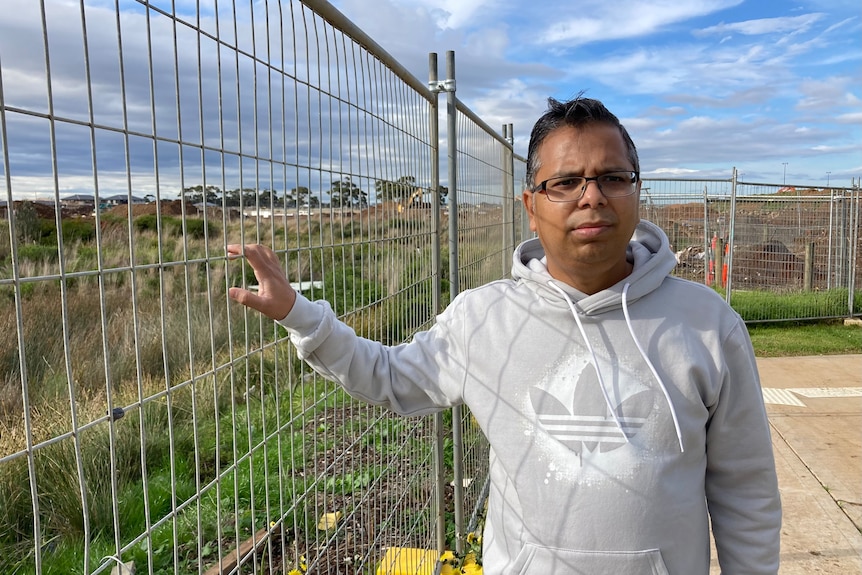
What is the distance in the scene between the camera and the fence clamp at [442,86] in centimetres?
323

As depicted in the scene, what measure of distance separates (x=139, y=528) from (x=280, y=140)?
2408mm

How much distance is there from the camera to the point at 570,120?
1.70 m

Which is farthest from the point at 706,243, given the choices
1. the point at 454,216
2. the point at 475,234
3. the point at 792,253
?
the point at 454,216

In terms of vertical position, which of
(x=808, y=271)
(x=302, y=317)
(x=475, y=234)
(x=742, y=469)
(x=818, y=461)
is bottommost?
(x=818, y=461)

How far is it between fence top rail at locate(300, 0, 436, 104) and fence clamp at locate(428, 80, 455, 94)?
0.06 metres

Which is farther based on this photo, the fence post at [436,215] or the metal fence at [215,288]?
the fence post at [436,215]

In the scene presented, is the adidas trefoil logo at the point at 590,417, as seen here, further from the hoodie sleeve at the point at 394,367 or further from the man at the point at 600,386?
the hoodie sleeve at the point at 394,367

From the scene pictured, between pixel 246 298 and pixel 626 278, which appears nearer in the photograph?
pixel 246 298

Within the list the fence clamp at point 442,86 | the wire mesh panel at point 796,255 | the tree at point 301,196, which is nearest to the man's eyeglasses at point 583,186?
the tree at point 301,196

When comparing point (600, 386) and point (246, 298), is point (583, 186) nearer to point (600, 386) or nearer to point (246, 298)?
point (600, 386)

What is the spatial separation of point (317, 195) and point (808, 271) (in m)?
11.7

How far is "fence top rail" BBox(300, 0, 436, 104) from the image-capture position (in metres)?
1.88

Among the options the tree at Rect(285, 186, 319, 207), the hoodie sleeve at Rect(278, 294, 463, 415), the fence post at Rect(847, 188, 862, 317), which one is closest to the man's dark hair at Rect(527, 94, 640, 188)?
the hoodie sleeve at Rect(278, 294, 463, 415)

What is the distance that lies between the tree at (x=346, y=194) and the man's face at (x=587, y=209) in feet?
2.11
